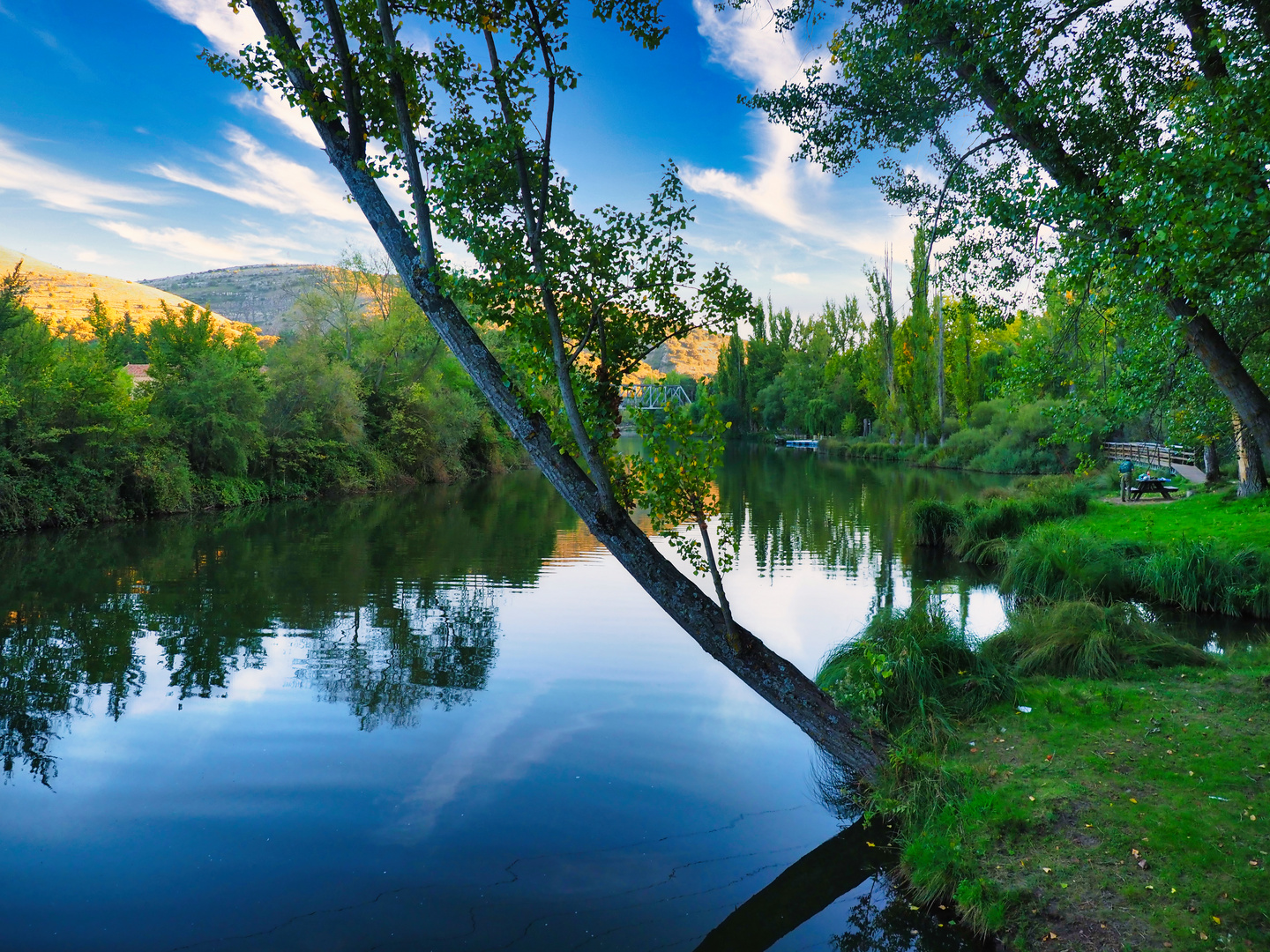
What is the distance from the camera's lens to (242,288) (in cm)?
16950

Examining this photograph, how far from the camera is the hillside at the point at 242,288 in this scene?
507 feet

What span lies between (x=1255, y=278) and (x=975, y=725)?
4.00 m

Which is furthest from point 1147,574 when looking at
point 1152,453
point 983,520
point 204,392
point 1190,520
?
point 204,392

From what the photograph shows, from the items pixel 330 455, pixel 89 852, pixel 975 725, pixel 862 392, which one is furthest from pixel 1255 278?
pixel 862 392

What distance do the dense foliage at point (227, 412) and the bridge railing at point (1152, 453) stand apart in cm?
2851

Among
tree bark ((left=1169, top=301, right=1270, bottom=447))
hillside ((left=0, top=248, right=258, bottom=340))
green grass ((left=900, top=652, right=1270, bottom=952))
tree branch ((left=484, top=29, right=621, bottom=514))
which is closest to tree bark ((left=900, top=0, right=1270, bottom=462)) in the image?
tree bark ((left=1169, top=301, right=1270, bottom=447))

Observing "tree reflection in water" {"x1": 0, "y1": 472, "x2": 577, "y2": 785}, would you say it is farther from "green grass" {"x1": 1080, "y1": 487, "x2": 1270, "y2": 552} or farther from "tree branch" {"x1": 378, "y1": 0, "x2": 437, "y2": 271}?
"green grass" {"x1": 1080, "y1": 487, "x2": 1270, "y2": 552}

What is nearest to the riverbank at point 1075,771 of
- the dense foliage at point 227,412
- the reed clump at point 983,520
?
the reed clump at point 983,520

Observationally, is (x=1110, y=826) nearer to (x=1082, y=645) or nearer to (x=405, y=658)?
(x=1082, y=645)

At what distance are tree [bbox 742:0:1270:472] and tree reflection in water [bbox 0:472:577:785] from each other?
7.52 metres

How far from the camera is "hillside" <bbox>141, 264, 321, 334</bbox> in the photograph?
154500 millimetres

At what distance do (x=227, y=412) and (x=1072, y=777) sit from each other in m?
24.9

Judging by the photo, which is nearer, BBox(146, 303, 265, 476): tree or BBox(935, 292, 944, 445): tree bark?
BBox(146, 303, 265, 476): tree

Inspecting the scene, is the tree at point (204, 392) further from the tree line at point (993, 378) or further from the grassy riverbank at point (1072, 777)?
the grassy riverbank at point (1072, 777)
